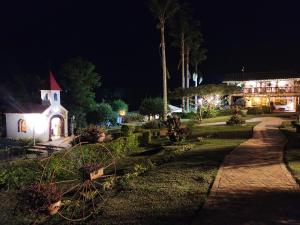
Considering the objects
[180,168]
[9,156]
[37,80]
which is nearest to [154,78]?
[37,80]

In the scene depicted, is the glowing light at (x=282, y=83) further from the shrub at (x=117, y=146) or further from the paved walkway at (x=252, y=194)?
the paved walkway at (x=252, y=194)

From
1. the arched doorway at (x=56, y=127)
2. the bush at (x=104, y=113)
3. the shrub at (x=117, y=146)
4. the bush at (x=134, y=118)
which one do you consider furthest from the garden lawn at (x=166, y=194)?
the bush at (x=134, y=118)

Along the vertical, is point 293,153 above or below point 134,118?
below

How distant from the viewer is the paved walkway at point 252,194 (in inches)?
330

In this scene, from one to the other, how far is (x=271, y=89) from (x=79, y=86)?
2303 cm

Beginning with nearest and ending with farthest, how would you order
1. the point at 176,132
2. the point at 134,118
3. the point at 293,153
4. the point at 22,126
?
the point at 293,153 → the point at 176,132 → the point at 22,126 → the point at 134,118

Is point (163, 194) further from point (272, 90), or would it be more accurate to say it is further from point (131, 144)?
point (272, 90)

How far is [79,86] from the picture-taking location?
43.0m

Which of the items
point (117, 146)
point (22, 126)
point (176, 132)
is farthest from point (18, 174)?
point (22, 126)

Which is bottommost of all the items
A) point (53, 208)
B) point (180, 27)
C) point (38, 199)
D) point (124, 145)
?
point (53, 208)

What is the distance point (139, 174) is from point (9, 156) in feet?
46.9

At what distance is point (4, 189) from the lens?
1365cm

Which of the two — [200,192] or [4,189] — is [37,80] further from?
[200,192]

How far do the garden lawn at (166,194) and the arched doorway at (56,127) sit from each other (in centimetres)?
2065
